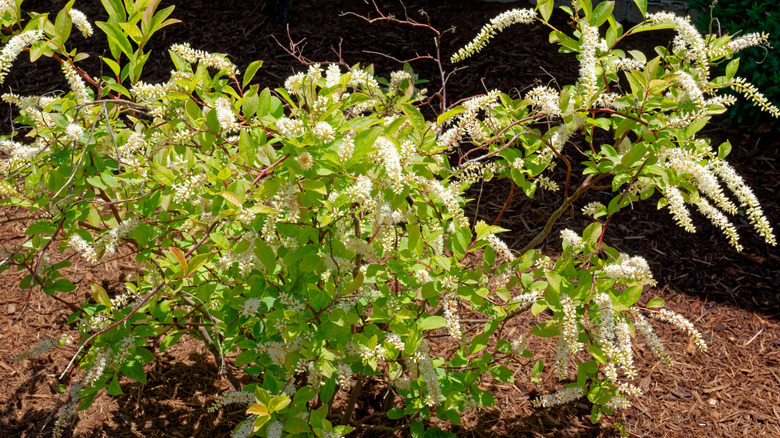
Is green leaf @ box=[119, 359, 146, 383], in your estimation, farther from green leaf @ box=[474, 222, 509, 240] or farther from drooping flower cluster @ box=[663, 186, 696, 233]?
drooping flower cluster @ box=[663, 186, 696, 233]

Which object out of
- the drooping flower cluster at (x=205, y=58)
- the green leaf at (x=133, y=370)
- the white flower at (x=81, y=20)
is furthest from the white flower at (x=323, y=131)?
the green leaf at (x=133, y=370)

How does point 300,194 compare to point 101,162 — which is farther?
point 101,162

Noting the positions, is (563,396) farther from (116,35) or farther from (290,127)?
(116,35)

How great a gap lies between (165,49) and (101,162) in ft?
12.8

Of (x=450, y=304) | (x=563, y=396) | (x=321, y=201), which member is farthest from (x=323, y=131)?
(x=563, y=396)

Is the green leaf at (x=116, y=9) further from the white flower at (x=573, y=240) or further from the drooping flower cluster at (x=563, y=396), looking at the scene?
the drooping flower cluster at (x=563, y=396)

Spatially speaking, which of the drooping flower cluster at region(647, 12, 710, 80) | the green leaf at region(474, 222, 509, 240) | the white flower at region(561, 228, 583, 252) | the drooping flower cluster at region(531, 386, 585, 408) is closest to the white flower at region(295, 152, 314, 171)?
the green leaf at region(474, 222, 509, 240)

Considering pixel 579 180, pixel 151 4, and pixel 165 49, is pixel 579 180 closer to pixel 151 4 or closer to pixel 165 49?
pixel 151 4

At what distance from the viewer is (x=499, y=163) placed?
97.2 inches

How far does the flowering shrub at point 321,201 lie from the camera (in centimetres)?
183

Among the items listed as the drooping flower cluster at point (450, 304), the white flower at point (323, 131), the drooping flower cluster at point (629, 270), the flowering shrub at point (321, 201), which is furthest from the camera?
→ the drooping flower cluster at point (629, 270)

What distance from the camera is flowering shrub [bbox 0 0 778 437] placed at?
1.83 meters

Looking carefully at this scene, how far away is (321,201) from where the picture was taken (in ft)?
6.04

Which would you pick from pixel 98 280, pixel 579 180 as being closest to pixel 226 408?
pixel 98 280
